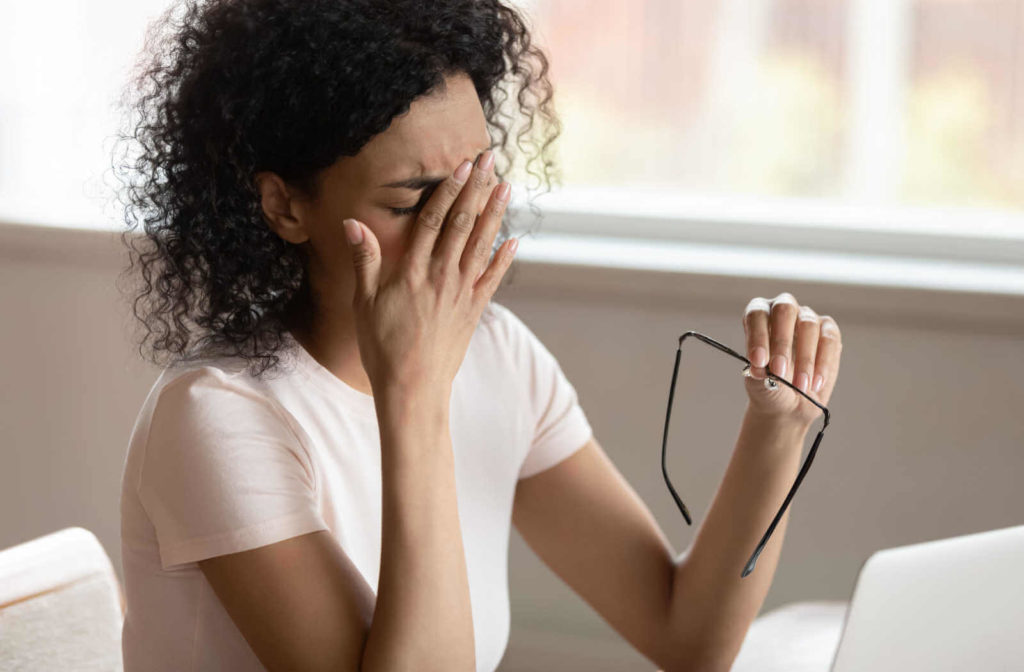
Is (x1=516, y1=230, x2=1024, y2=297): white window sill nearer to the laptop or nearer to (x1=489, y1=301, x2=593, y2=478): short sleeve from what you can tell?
(x1=489, y1=301, x2=593, y2=478): short sleeve

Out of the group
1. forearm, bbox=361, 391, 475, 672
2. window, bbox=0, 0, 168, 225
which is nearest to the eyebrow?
forearm, bbox=361, 391, 475, 672

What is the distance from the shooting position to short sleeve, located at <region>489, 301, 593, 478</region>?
1.31 metres

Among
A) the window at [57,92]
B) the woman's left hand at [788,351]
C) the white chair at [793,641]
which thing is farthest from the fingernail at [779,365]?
→ the window at [57,92]

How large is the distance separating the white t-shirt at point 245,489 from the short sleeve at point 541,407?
7 centimetres

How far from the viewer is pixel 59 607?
104cm

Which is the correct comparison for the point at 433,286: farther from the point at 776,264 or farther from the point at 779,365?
the point at 776,264

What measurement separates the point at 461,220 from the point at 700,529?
0.45 metres

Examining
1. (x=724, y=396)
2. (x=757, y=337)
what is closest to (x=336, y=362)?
(x=757, y=337)

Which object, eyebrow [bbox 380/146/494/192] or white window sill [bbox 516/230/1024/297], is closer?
eyebrow [bbox 380/146/494/192]

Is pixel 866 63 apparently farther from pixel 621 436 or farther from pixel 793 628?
pixel 793 628

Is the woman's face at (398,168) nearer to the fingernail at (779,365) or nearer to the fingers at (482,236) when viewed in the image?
the fingers at (482,236)

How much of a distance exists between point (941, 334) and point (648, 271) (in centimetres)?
43

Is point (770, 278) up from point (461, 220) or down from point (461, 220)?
down

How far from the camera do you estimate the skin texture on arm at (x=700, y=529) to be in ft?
3.60
